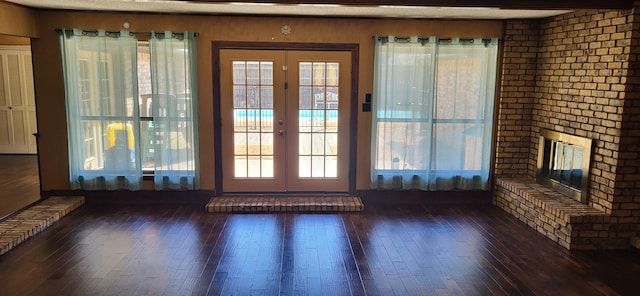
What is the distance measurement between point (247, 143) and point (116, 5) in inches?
82.9

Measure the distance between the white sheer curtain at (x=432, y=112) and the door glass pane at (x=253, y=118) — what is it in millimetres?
1313

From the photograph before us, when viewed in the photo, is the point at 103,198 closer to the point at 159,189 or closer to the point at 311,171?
the point at 159,189

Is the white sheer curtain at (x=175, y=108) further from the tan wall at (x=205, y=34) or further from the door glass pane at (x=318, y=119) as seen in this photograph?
the door glass pane at (x=318, y=119)

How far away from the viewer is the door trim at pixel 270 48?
17.4ft

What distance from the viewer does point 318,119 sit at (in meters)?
5.55

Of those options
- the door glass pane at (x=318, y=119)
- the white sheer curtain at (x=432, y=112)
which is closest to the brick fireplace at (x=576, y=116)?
the white sheer curtain at (x=432, y=112)

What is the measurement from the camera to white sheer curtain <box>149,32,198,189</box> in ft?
17.0

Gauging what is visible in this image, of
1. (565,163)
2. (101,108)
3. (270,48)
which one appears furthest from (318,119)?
(565,163)

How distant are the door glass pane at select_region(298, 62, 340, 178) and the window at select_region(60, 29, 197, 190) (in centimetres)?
132

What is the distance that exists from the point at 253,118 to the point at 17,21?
106 inches

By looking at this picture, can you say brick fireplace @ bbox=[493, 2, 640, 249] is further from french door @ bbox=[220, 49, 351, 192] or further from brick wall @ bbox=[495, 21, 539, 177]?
french door @ bbox=[220, 49, 351, 192]

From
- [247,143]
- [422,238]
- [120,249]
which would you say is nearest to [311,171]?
[247,143]

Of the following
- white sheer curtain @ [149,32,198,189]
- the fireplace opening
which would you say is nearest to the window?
white sheer curtain @ [149,32,198,189]

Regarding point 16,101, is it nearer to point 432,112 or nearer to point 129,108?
point 129,108
